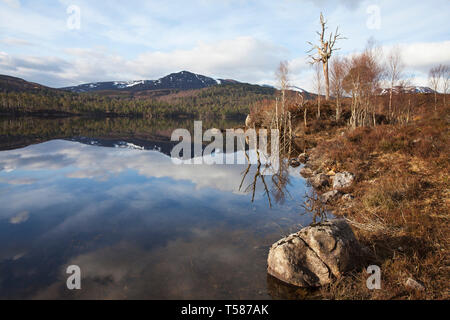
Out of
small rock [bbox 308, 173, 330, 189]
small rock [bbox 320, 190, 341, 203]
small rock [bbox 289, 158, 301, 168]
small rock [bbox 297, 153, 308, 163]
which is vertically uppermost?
small rock [bbox 297, 153, 308, 163]

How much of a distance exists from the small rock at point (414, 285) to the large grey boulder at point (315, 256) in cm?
92

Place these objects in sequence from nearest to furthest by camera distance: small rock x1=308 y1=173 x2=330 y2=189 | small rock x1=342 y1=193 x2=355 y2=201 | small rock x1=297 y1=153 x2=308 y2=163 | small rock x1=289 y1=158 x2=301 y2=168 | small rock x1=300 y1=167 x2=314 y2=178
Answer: small rock x1=342 y1=193 x2=355 y2=201, small rock x1=308 y1=173 x2=330 y2=189, small rock x1=300 y1=167 x2=314 y2=178, small rock x1=289 y1=158 x2=301 y2=168, small rock x1=297 y1=153 x2=308 y2=163

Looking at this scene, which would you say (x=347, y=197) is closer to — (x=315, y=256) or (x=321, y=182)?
(x=321, y=182)

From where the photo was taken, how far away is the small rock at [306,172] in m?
13.9

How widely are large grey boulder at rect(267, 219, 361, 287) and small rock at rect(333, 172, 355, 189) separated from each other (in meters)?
5.33

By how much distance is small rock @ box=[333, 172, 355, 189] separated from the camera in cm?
1027

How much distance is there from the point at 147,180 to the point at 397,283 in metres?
11.5

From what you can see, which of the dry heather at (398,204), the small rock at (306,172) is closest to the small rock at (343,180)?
the dry heather at (398,204)

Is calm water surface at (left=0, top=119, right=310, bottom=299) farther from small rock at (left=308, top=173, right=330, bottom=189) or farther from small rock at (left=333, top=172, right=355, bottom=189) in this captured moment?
small rock at (left=333, top=172, right=355, bottom=189)

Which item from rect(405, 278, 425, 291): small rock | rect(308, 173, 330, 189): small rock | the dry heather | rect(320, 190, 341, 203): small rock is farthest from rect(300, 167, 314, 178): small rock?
rect(405, 278, 425, 291): small rock

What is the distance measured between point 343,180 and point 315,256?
21.2 ft

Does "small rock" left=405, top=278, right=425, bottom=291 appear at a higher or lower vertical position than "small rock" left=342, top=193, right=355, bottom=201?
lower
